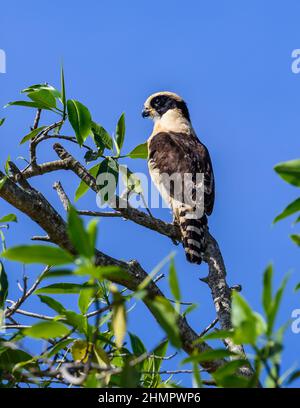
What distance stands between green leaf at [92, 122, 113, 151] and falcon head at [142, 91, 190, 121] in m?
4.43

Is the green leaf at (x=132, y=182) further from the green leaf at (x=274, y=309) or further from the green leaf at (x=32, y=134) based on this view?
the green leaf at (x=274, y=309)

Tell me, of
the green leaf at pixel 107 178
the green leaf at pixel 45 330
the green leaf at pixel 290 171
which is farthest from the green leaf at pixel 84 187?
the green leaf at pixel 290 171

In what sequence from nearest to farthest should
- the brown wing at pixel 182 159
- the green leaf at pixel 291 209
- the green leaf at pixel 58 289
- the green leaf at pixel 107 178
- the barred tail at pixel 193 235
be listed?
the green leaf at pixel 291 209 → the green leaf at pixel 58 289 → the green leaf at pixel 107 178 → the barred tail at pixel 193 235 → the brown wing at pixel 182 159

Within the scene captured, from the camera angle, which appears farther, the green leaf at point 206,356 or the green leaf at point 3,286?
the green leaf at point 3,286

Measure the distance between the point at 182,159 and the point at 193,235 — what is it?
1508 millimetres

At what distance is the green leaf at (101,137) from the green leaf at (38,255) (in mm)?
2859

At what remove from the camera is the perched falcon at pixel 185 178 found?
6236 mm

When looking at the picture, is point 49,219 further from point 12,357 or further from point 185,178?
point 185,178

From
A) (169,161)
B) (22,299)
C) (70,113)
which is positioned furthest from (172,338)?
(169,161)

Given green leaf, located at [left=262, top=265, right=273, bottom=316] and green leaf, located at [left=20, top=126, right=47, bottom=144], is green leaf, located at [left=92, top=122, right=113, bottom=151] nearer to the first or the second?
green leaf, located at [left=20, top=126, right=47, bottom=144]

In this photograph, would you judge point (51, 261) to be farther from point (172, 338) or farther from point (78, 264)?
point (172, 338)

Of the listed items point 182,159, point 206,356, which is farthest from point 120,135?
point 206,356
